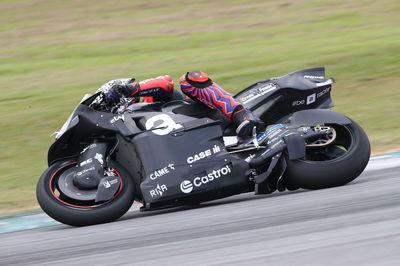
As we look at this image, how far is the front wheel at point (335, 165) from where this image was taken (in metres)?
5.80

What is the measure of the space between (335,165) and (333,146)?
300mm

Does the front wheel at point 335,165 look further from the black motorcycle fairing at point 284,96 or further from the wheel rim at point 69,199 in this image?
the wheel rim at point 69,199

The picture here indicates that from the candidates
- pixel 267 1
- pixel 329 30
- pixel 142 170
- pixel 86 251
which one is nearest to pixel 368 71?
pixel 329 30

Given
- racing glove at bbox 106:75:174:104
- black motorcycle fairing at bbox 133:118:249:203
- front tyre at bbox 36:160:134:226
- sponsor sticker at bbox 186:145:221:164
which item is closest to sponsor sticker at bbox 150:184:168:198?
black motorcycle fairing at bbox 133:118:249:203

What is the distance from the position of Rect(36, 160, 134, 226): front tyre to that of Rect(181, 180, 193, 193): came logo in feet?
1.27

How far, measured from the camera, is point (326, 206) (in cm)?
519

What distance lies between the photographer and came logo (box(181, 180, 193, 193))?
18.7 feet

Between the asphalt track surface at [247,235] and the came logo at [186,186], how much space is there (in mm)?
171

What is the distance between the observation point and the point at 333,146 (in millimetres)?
6059

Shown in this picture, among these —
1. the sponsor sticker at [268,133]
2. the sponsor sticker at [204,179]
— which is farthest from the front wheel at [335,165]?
the sponsor sticker at [204,179]

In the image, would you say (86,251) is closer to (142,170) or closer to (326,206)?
(142,170)

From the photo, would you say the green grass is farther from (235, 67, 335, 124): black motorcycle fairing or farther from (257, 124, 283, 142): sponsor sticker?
(257, 124, 283, 142): sponsor sticker

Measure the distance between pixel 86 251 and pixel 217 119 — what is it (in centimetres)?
192

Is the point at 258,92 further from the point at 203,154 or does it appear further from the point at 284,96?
the point at 203,154
